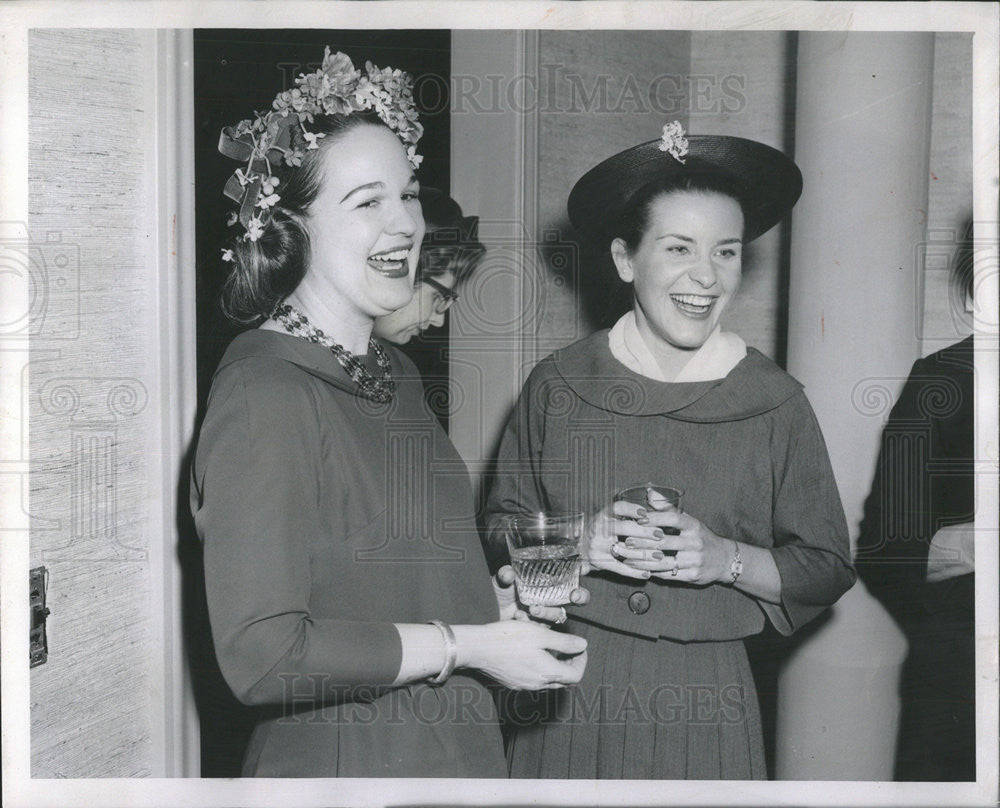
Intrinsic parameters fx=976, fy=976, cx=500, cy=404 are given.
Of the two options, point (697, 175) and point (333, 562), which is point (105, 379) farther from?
point (697, 175)

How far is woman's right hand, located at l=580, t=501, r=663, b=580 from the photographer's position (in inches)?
59.9

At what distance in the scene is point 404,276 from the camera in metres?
1.52

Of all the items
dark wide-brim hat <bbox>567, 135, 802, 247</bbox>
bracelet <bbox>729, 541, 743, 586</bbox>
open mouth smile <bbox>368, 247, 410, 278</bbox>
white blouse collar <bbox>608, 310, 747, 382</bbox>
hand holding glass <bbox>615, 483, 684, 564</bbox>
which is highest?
dark wide-brim hat <bbox>567, 135, 802, 247</bbox>

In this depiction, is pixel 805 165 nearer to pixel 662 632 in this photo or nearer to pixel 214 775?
pixel 662 632

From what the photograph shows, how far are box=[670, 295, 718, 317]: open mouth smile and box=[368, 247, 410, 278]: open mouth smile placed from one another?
0.42 metres

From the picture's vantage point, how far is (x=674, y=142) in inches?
60.0

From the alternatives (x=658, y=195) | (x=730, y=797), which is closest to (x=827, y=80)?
(x=658, y=195)

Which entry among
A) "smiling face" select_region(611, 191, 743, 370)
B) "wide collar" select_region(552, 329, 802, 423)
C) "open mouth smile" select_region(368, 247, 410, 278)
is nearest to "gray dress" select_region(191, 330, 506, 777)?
"open mouth smile" select_region(368, 247, 410, 278)

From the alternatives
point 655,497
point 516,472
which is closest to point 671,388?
point 655,497

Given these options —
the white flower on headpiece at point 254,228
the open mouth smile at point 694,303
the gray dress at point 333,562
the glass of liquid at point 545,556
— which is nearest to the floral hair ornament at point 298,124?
the white flower on headpiece at point 254,228

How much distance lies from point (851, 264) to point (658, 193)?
33 centimetres

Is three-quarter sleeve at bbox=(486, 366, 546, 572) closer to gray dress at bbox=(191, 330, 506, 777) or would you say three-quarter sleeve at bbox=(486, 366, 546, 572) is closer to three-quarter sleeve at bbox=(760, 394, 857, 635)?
gray dress at bbox=(191, 330, 506, 777)

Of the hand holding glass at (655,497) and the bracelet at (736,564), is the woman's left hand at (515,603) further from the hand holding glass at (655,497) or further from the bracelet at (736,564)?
the bracelet at (736,564)

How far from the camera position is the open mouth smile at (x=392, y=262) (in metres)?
1.50
